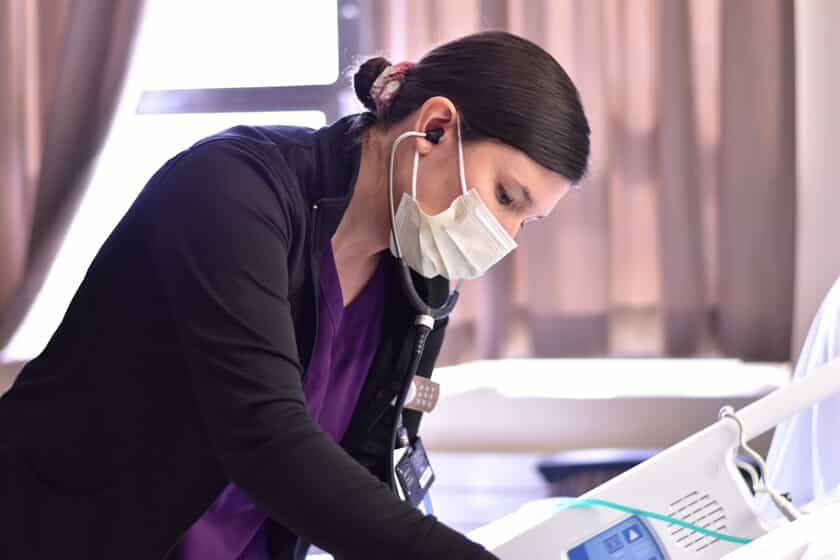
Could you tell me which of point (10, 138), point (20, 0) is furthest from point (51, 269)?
point (20, 0)

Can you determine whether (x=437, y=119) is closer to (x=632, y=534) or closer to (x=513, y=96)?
(x=513, y=96)

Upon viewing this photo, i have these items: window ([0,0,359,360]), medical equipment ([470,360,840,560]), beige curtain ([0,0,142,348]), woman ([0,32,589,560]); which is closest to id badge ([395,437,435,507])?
woman ([0,32,589,560])

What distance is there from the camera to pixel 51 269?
2637 mm

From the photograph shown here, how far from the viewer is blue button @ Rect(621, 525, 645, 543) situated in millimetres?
1103

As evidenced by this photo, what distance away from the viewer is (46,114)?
263 cm

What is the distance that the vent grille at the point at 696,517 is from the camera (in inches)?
42.8

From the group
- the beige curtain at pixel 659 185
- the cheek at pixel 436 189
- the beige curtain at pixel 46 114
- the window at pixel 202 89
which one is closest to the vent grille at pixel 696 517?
the cheek at pixel 436 189

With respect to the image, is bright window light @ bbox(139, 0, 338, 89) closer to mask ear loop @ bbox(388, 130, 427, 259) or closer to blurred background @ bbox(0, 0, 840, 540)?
blurred background @ bbox(0, 0, 840, 540)

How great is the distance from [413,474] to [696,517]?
1.18ft

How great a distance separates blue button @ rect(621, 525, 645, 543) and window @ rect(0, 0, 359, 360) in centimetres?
177

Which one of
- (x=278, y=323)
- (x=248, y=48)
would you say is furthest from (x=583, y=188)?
(x=278, y=323)

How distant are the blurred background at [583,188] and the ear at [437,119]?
140 centimetres

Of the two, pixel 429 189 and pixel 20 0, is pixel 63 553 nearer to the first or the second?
pixel 429 189

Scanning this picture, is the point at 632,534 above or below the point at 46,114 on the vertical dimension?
below
